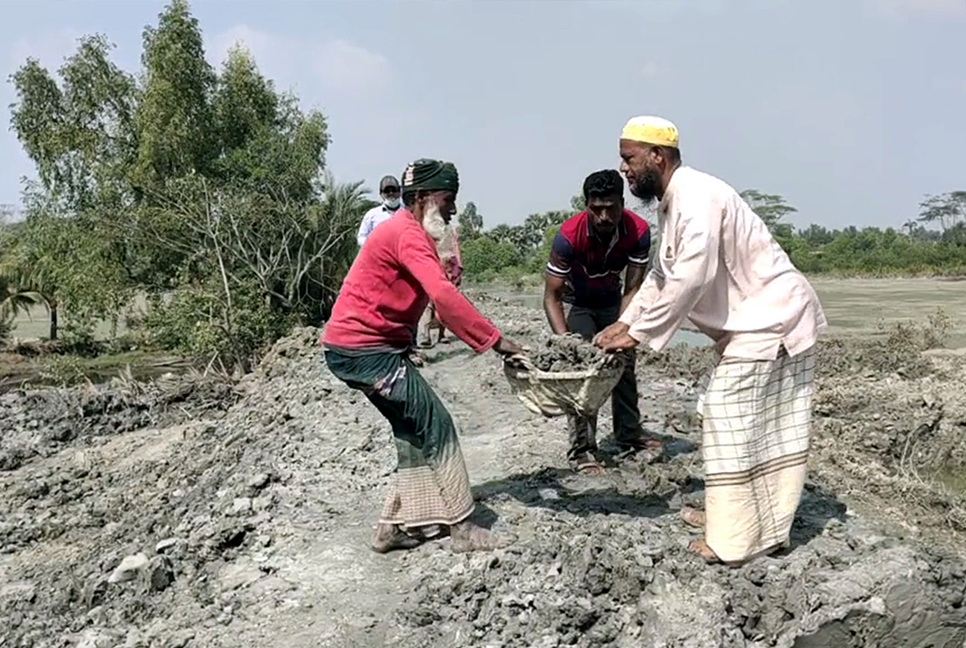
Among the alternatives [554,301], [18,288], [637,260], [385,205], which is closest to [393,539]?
[554,301]

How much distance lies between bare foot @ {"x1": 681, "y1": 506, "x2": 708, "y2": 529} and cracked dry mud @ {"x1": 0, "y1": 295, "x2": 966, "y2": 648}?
5 cm

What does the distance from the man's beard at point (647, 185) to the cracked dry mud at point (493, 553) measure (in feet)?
4.99

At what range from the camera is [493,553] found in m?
4.39

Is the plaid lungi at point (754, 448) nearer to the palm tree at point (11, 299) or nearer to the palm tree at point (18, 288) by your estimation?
the palm tree at point (18, 288)

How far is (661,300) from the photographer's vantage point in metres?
3.92

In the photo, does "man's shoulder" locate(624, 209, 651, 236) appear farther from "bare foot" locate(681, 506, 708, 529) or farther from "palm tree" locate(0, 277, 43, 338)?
"palm tree" locate(0, 277, 43, 338)

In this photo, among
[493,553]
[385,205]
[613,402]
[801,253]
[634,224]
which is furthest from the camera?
[801,253]

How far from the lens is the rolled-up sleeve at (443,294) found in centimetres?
411

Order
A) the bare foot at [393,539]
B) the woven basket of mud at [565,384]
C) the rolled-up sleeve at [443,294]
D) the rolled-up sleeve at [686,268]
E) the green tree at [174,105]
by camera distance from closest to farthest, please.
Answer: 1. the rolled-up sleeve at [686,268]
2. the rolled-up sleeve at [443,294]
3. the woven basket of mud at [565,384]
4. the bare foot at [393,539]
5. the green tree at [174,105]

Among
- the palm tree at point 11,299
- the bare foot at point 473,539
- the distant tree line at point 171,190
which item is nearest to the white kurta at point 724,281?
the bare foot at point 473,539

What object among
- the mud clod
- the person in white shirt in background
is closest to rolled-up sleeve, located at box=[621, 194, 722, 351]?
the mud clod

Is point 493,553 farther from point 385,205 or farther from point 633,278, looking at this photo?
Answer: point 385,205

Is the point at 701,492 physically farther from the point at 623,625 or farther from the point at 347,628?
the point at 347,628

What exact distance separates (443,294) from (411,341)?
1.73ft
